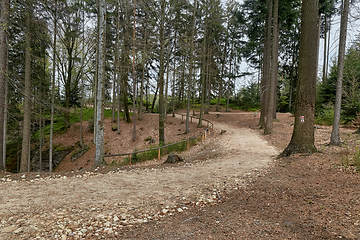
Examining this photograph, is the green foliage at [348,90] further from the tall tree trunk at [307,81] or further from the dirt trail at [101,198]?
the dirt trail at [101,198]

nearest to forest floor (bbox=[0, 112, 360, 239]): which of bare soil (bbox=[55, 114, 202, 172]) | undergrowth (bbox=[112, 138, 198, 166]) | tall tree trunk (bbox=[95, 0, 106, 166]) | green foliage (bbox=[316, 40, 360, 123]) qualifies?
tall tree trunk (bbox=[95, 0, 106, 166])

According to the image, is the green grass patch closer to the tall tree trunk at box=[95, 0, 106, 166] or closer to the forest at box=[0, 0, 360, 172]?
the forest at box=[0, 0, 360, 172]

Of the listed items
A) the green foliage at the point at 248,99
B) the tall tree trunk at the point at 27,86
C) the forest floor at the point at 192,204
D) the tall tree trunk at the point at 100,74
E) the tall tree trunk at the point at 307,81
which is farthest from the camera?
the green foliage at the point at 248,99

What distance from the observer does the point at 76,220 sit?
3086 millimetres

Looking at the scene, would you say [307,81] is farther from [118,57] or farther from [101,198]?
[118,57]

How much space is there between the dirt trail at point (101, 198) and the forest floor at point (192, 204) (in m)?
0.02

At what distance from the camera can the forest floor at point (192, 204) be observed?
106 inches

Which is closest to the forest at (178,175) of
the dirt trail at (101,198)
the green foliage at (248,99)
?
the dirt trail at (101,198)

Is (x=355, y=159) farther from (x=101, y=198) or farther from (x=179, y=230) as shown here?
(x=101, y=198)

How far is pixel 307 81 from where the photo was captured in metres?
6.77

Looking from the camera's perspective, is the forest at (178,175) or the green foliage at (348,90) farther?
the green foliage at (348,90)

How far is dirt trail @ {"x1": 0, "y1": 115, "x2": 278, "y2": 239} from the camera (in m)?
2.90

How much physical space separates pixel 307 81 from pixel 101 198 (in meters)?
7.45

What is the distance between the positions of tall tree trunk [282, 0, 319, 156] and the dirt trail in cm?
181
